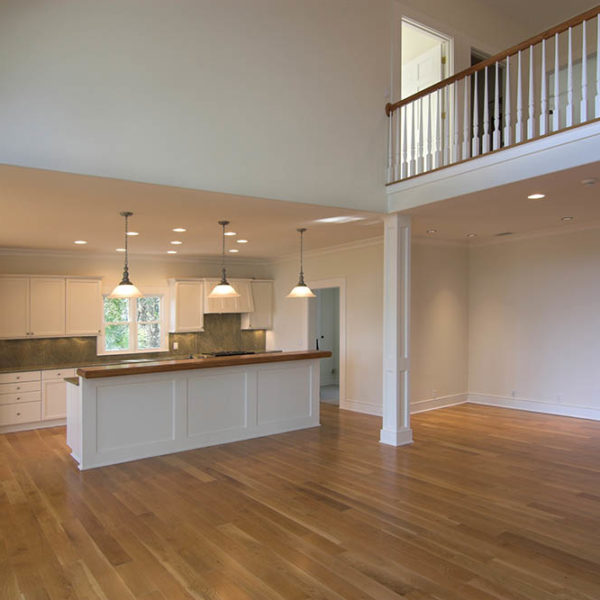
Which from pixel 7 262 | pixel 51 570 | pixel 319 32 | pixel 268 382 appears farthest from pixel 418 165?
pixel 7 262

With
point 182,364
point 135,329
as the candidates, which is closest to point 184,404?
point 182,364

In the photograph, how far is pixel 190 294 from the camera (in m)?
9.38

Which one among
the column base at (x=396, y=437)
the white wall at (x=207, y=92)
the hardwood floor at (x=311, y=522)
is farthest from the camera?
the column base at (x=396, y=437)

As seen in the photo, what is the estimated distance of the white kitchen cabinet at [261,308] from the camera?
10.1 m

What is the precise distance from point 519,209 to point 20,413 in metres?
6.94

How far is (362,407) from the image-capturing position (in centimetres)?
789

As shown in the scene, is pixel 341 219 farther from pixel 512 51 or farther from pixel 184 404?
pixel 184 404

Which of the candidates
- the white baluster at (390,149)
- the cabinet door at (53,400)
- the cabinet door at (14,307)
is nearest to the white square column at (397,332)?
the white baluster at (390,149)

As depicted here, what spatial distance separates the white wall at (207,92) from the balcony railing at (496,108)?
329 millimetres

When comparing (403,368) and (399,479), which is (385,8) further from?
(399,479)

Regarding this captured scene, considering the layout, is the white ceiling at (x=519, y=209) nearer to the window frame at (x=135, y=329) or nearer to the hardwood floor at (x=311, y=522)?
the hardwood floor at (x=311, y=522)

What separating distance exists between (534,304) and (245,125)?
5360 mm

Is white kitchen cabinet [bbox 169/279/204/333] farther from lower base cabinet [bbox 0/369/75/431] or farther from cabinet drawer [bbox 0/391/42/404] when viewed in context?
cabinet drawer [bbox 0/391/42/404]

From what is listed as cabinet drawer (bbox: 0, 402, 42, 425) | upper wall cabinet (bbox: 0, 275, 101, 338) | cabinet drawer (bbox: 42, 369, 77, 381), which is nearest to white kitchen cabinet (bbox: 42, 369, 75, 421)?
cabinet drawer (bbox: 42, 369, 77, 381)
